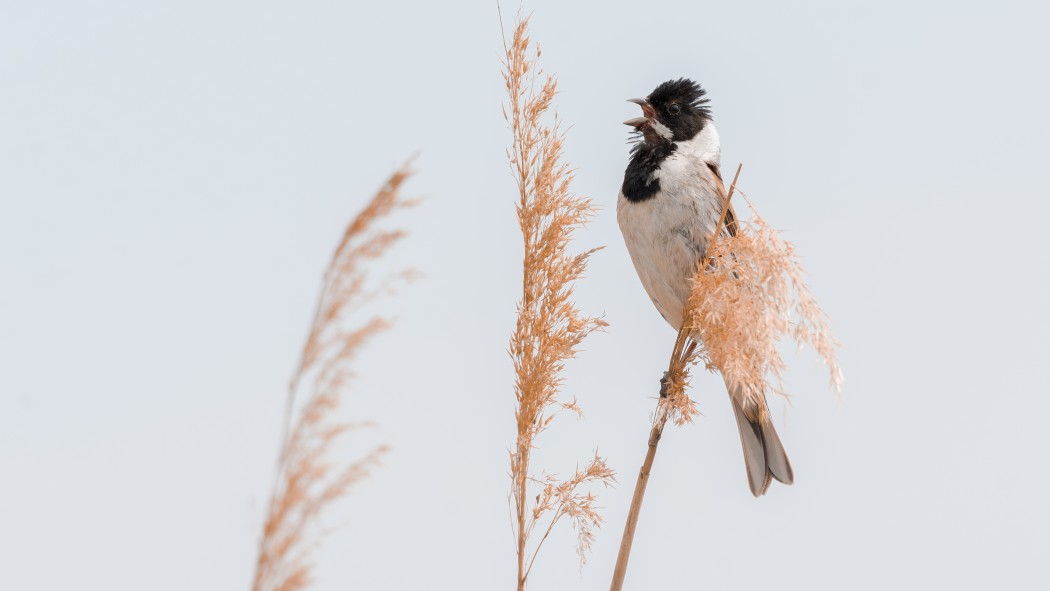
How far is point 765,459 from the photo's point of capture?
331cm

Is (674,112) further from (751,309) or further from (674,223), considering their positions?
(751,309)

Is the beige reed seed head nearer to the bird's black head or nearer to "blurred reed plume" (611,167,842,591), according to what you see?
"blurred reed plume" (611,167,842,591)

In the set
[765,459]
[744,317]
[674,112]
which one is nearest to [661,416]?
[744,317]

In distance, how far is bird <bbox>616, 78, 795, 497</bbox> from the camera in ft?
10.9

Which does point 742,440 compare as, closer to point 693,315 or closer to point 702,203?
point 702,203

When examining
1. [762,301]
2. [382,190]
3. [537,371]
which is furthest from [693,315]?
[382,190]

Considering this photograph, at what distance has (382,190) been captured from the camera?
1187 millimetres

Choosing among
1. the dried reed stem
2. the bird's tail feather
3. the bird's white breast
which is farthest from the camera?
the bird's white breast

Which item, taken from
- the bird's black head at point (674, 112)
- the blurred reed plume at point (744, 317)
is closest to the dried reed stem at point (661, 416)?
the blurred reed plume at point (744, 317)

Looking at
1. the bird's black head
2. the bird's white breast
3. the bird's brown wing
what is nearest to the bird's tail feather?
the bird's white breast

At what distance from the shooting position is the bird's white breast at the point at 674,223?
3365mm

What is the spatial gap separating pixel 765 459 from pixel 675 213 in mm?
817

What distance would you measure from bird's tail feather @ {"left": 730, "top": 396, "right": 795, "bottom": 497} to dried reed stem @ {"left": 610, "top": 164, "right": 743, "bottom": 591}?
4.22 feet

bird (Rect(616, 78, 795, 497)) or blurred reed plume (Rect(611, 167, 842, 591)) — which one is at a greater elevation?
bird (Rect(616, 78, 795, 497))
